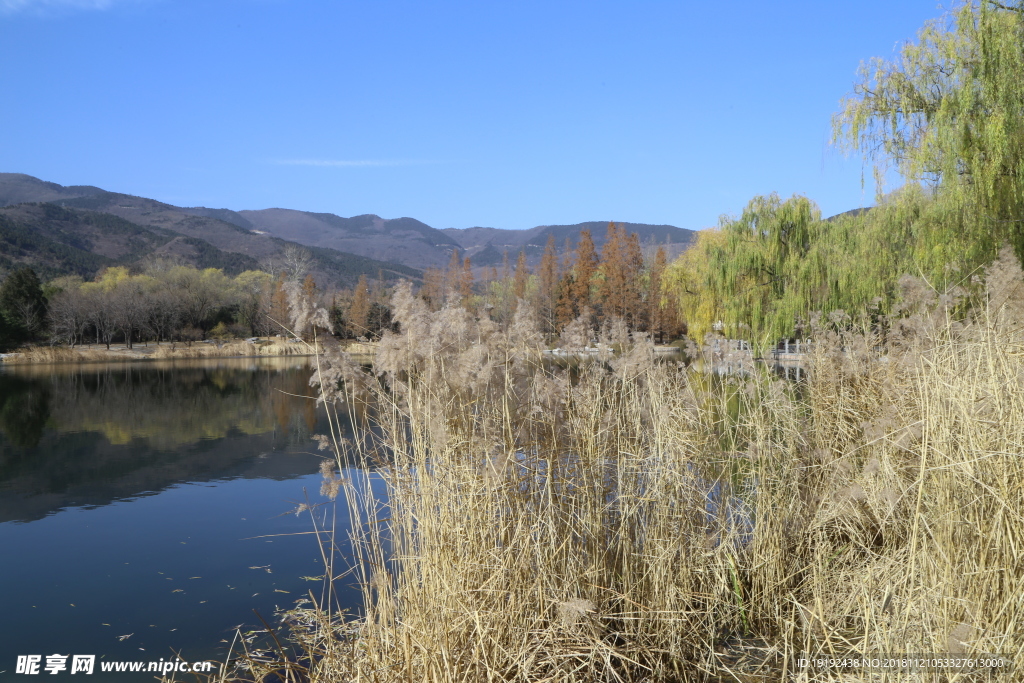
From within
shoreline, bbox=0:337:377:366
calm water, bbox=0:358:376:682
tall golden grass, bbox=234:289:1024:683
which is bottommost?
calm water, bbox=0:358:376:682

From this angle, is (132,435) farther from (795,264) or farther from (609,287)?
(609,287)

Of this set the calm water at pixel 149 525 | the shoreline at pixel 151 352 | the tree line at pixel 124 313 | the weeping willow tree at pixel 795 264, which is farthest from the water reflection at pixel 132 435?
the weeping willow tree at pixel 795 264

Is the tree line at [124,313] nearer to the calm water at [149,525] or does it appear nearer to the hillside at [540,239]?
the calm water at [149,525]

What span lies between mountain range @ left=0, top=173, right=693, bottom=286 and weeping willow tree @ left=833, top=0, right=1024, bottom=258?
13145 mm

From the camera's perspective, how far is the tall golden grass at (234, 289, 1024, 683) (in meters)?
2.09

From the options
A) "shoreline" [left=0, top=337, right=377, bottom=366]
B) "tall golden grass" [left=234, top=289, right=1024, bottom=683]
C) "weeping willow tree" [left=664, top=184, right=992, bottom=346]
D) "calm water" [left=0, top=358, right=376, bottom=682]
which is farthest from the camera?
"shoreline" [left=0, top=337, right=377, bottom=366]

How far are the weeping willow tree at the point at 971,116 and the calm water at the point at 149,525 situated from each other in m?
7.87

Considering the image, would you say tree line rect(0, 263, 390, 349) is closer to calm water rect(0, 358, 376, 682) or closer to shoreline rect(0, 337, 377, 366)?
shoreline rect(0, 337, 377, 366)

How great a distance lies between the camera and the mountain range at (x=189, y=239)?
63562 millimetres

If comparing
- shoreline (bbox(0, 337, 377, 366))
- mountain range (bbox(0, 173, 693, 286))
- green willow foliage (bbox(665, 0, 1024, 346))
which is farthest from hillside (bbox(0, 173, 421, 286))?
green willow foliage (bbox(665, 0, 1024, 346))

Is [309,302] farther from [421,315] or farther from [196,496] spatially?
[196,496]

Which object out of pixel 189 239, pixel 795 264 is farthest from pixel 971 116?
pixel 189 239

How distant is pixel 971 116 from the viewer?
8422 millimetres

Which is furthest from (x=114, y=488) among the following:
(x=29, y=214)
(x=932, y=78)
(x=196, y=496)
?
(x=29, y=214)
